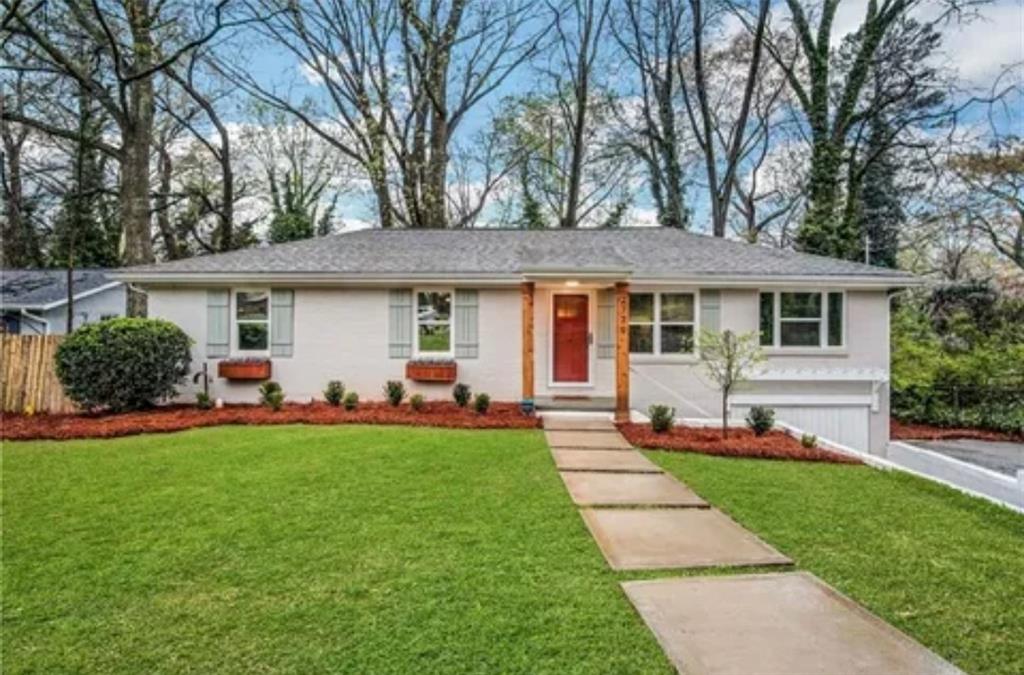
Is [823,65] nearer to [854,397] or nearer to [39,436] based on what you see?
[854,397]

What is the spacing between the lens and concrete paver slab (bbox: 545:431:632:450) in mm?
7891

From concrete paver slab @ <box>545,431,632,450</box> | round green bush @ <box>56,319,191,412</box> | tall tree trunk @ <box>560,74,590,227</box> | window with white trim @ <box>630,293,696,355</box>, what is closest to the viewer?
concrete paver slab @ <box>545,431,632,450</box>

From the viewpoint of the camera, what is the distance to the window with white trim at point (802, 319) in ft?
37.3

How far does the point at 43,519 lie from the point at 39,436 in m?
4.88

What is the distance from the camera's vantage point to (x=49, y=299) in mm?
18312

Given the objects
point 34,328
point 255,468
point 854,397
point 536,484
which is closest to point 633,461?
point 536,484

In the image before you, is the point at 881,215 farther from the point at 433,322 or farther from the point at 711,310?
the point at 433,322

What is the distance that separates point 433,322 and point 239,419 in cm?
400

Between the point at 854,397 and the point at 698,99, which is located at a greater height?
the point at 698,99

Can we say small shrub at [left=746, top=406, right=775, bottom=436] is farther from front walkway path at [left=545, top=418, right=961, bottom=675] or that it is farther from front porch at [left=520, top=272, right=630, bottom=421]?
front walkway path at [left=545, top=418, right=961, bottom=675]

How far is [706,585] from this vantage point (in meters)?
3.50

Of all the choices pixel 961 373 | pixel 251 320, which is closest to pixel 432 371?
pixel 251 320

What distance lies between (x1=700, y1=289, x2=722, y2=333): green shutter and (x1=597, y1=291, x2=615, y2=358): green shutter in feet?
5.89

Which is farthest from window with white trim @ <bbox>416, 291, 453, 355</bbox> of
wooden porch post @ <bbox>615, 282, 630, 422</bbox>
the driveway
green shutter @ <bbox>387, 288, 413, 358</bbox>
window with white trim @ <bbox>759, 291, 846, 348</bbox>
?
the driveway
